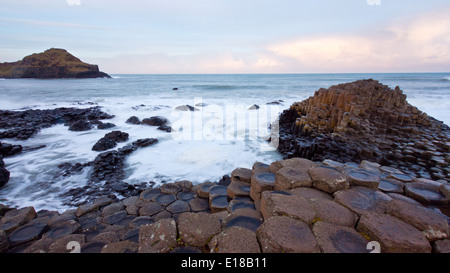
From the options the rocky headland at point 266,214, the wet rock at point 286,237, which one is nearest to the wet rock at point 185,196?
the rocky headland at point 266,214

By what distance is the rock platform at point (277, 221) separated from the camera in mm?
2170

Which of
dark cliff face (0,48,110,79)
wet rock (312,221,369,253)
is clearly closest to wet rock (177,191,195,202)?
wet rock (312,221,369,253)

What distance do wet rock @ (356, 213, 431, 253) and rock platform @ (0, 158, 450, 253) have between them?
0.4 inches

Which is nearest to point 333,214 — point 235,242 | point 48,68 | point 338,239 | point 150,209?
point 338,239

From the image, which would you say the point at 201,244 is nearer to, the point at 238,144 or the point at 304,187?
the point at 304,187

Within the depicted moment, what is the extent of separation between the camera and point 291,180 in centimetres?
323

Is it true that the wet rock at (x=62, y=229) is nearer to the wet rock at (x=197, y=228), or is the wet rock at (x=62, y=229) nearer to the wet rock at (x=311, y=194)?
the wet rock at (x=197, y=228)

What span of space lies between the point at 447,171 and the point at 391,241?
22.0 feet

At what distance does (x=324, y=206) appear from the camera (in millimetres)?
2693

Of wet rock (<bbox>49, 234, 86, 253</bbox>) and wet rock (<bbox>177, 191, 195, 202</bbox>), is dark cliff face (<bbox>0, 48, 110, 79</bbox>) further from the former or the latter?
wet rock (<bbox>49, 234, 86, 253</bbox>)

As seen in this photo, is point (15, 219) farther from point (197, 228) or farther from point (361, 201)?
point (361, 201)

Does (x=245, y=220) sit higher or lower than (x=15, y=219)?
higher

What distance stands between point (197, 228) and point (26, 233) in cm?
314
